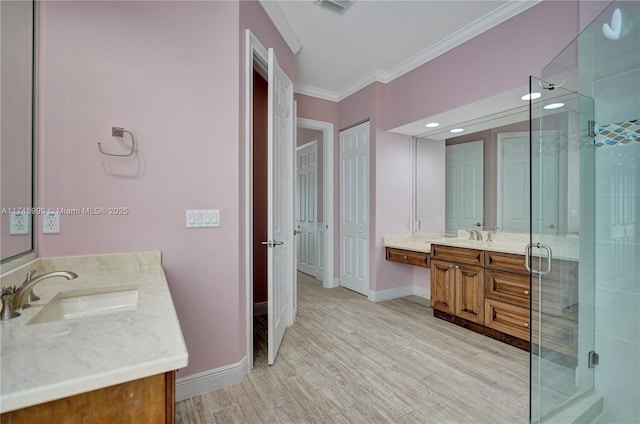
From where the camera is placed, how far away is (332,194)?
4.22m

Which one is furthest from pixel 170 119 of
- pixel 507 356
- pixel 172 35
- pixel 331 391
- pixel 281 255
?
pixel 507 356

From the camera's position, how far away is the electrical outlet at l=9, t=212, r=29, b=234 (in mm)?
1289

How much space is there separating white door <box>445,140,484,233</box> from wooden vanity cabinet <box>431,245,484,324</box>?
1.83ft

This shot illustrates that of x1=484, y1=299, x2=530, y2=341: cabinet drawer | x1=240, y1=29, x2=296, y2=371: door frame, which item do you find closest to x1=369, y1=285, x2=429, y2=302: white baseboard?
x1=484, y1=299, x2=530, y2=341: cabinet drawer

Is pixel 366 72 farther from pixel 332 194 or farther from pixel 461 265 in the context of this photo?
pixel 461 265

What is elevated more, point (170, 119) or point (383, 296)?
point (170, 119)

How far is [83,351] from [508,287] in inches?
108

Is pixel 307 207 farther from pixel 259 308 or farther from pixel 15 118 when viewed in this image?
pixel 15 118

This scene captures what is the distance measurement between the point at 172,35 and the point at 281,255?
170 cm

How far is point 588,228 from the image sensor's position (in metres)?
1.77

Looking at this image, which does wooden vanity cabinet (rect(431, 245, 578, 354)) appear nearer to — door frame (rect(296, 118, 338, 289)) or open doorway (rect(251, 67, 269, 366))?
door frame (rect(296, 118, 338, 289))

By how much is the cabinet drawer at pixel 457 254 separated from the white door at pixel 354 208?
0.94m

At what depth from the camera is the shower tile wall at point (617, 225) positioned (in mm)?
1587

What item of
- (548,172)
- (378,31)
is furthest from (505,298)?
(378,31)
